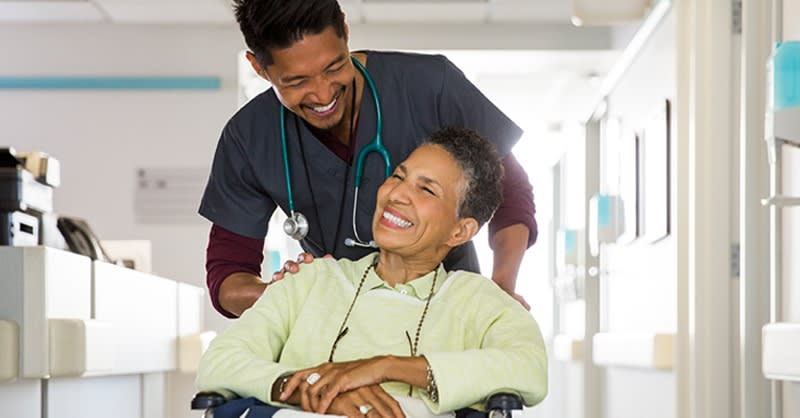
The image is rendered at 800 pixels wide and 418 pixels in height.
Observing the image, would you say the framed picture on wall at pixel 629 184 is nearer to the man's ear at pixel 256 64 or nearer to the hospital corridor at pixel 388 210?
the hospital corridor at pixel 388 210

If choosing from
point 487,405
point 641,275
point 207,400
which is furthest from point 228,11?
point 487,405

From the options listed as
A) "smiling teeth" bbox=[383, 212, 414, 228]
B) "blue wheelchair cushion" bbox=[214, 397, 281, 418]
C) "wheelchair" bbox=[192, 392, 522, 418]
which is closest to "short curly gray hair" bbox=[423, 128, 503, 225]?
"smiling teeth" bbox=[383, 212, 414, 228]

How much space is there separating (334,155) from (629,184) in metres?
2.85

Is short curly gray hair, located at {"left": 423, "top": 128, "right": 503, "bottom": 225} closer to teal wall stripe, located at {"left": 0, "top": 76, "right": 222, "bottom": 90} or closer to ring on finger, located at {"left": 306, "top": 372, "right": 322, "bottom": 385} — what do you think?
ring on finger, located at {"left": 306, "top": 372, "right": 322, "bottom": 385}

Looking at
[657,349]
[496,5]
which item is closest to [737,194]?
[657,349]

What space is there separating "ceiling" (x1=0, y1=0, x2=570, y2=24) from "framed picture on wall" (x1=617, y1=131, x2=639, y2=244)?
1.82m

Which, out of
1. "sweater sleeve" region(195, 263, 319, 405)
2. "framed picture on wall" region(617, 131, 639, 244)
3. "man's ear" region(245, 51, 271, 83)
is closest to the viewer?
"sweater sleeve" region(195, 263, 319, 405)

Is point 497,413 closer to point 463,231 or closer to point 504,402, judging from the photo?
point 504,402

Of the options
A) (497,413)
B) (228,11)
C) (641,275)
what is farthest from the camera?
(228,11)

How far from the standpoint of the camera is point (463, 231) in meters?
2.21

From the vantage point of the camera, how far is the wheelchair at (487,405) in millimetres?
1813

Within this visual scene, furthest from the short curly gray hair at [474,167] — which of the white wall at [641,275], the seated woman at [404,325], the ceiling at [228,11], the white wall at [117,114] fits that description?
the white wall at [117,114]

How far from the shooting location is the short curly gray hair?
219 cm

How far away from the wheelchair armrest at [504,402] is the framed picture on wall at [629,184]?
10.3 ft
